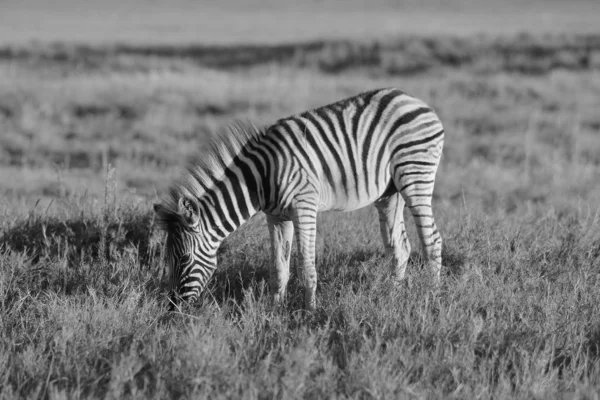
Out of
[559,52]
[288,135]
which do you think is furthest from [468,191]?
[559,52]

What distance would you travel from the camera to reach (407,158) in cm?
578

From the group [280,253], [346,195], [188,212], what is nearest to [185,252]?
[188,212]

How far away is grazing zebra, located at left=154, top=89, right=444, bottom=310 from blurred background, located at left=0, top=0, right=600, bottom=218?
1.64 ft

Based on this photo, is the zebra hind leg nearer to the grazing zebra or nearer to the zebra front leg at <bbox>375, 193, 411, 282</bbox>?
the grazing zebra

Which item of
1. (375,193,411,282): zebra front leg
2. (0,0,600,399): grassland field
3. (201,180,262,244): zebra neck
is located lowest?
(0,0,600,399): grassland field

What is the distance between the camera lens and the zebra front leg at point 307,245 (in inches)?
207

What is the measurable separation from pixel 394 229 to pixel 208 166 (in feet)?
5.89

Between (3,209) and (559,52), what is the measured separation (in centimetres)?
2270

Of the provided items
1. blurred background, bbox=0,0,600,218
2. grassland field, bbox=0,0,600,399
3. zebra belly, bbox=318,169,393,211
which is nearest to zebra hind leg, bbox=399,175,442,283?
grassland field, bbox=0,0,600,399

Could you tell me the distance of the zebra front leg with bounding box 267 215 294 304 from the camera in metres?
5.65

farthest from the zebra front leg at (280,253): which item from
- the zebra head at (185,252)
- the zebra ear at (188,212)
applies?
the zebra ear at (188,212)

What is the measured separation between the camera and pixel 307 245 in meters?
5.34

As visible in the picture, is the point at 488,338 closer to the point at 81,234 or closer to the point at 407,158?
the point at 407,158

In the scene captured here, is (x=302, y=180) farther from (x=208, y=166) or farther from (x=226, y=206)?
(x=208, y=166)
